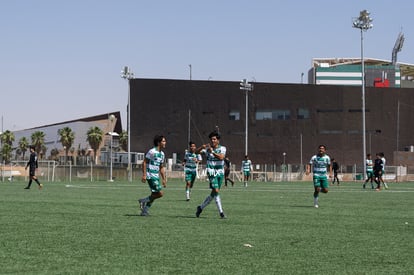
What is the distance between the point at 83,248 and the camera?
1045 cm

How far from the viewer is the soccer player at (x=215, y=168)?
16516 mm

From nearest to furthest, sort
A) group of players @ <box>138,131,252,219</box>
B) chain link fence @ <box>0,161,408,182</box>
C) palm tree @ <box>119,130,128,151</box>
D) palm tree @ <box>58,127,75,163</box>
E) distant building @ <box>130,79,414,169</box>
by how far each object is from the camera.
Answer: group of players @ <box>138,131,252,219</box> < chain link fence @ <box>0,161,408,182</box> < distant building @ <box>130,79,414,169</box> < palm tree @ <box>119,130,128,151</box> < palm tree @ <box>58,127,75,163</box>

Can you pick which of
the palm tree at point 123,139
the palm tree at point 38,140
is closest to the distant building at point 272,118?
the palm tree at point 123,139

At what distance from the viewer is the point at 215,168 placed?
55.5ft

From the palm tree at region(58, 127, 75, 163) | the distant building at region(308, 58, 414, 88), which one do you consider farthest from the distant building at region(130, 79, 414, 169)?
the palm tree at region(58, 127, 75, 163)

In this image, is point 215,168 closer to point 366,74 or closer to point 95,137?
point 95,137

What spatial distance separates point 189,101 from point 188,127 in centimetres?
366

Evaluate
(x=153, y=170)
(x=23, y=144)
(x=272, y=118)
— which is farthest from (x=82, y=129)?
(x=153, y=170)

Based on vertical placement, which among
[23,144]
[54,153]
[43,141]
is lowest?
[54,153]

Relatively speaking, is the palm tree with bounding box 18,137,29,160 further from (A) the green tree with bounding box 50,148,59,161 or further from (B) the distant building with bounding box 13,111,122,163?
(A) the green tree with bounding box 50,148,59,161

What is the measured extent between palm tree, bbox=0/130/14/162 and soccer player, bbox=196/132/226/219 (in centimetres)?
12489

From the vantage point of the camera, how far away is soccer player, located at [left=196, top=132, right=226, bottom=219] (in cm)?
1652

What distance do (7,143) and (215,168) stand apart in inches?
5113

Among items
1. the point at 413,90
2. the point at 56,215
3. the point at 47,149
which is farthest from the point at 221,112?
the point at 56,215
